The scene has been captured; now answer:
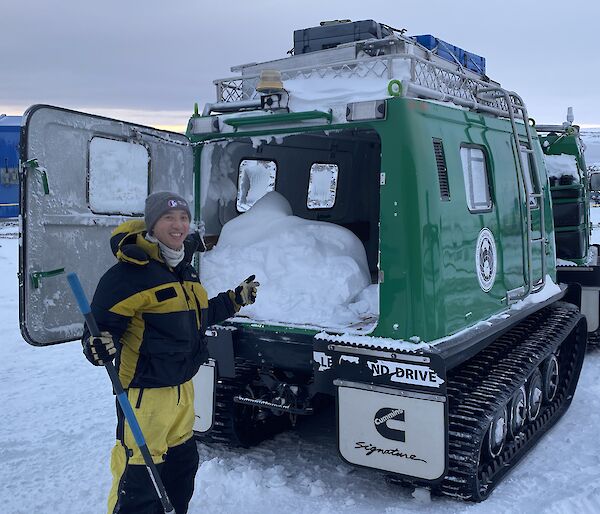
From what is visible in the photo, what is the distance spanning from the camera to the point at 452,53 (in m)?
5.57

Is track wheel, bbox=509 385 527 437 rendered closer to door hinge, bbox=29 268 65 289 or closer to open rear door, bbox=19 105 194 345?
open rear door, bbox=19 105 194 345

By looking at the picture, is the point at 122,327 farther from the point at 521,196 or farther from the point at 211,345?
the point at 521,196

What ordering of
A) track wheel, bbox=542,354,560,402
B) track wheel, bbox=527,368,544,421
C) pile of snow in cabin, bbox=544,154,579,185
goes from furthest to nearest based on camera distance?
pile of snow in cabin, bbox=544,154,579,185 → track wheel, bbox=542,354,560,402 → track wheel, bbox=527,368,544,421

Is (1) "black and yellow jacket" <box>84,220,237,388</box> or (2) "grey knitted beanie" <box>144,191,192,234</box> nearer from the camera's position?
(1) "black and yellow jacket" <box>84,220,237,388</box>

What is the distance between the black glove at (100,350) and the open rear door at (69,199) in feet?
3.25

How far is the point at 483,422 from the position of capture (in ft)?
13.7

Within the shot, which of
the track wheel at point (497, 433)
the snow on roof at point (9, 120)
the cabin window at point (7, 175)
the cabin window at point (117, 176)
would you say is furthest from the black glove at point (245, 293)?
the snow on roof at point (9, 120)

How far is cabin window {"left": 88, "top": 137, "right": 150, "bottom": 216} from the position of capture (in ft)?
13.8

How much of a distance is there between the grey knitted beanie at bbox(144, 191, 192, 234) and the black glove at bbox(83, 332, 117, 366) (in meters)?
0.63

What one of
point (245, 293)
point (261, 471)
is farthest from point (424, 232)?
point (261, 471)

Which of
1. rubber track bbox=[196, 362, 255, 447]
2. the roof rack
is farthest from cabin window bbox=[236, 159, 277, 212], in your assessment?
rubber track bbox=[196, 362, 255, 447]

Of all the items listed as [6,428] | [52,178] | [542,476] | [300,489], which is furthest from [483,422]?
[6,428]

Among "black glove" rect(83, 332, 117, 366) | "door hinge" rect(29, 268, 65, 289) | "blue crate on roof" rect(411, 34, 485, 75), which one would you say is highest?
"blue crate on roof" rect(411, 34, 485, 75)

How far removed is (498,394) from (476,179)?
4.90 ft
